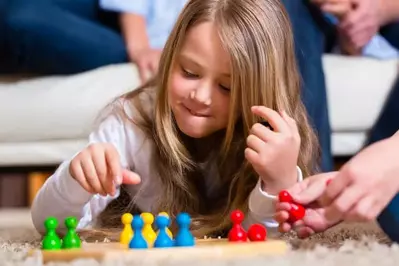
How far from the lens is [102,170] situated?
0.89m

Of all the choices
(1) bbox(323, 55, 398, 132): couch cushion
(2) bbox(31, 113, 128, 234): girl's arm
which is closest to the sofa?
(1) bbox(323, 55, 398, 132): couch cushion

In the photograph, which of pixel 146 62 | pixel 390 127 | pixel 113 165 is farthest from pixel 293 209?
pixel 146 62

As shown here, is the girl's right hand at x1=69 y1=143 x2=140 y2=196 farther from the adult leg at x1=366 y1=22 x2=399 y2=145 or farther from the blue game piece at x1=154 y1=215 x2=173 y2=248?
the adult leg at x1=366 y1=22 x2=399 y2=145

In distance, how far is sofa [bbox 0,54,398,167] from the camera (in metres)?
1.37

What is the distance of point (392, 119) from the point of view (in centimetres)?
109

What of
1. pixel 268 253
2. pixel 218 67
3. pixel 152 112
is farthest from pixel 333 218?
pixel 152 112

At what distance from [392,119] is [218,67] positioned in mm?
282

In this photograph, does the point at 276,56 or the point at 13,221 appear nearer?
the point at 276,56

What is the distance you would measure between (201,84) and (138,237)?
26cm

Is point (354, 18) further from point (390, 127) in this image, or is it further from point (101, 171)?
point (101, 171)

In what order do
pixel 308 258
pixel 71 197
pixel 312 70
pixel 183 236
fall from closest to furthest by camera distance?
pixel 308 258 < pixel 183 236 < pixel 71 197 < pixel 312 70

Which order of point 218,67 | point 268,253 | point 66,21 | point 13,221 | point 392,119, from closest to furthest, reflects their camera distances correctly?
point 268,253, point 218,67, point 392,119, point 66,21, point 13,221

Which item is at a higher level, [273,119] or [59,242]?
[273,119]

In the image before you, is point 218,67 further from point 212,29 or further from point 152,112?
point 152,112
